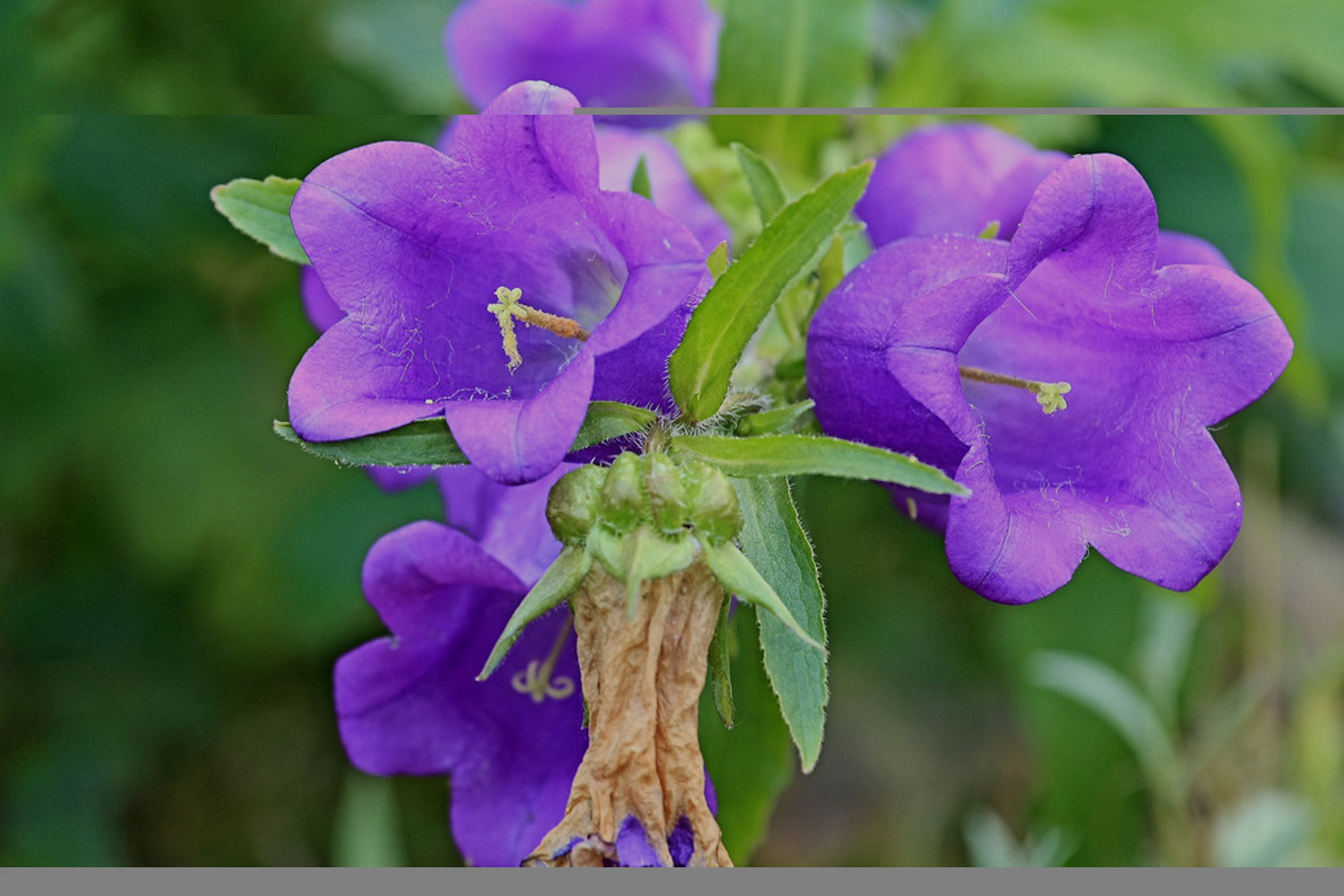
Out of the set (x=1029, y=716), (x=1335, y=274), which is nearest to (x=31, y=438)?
(x=1029, y=716)

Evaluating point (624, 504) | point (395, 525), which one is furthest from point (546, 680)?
point (395, 525)

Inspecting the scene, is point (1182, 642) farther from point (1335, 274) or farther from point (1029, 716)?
point (1335, 274)


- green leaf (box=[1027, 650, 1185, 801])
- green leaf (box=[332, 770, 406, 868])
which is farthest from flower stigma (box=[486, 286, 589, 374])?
green leaf (box=[1027, 650, 1185, 801])

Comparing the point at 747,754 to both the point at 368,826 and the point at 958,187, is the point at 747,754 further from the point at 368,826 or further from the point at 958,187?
the point at 368,826

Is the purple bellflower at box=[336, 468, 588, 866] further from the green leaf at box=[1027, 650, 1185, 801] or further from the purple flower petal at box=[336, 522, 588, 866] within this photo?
the green leaf at box=[1027, 650, 1185, 801]

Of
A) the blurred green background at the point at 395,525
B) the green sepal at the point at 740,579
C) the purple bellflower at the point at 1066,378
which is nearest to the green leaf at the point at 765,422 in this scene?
the purple bellflower at the point at 1066,378

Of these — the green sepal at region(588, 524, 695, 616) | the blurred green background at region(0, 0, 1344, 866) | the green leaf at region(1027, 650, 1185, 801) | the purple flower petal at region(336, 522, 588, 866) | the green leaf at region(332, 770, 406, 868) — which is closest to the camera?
the green sepal at region(588, 524, 695, 616)
